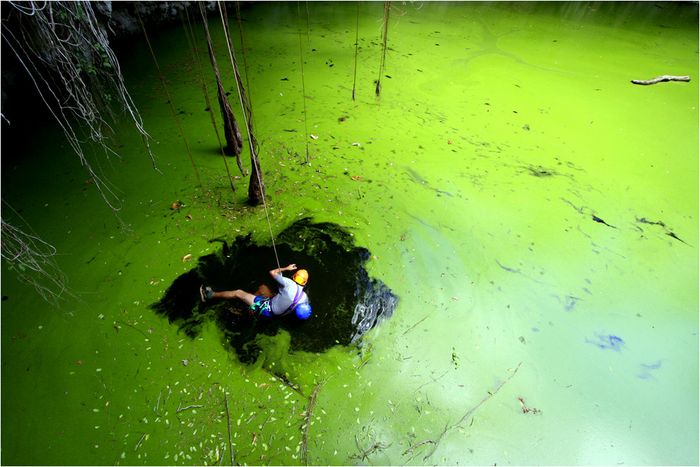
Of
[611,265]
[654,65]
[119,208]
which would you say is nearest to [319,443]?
[119,208]

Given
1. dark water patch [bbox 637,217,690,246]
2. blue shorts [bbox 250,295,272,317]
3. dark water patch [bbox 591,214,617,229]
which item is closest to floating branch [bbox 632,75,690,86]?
dark water patch [bbox 637,217,690,246]

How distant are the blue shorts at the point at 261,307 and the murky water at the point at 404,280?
0.12 m

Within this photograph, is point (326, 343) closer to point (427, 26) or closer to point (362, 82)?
point (362, 82)

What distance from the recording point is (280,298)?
59.6 inches

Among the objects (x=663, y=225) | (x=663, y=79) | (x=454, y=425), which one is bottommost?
(x=454, y=425)

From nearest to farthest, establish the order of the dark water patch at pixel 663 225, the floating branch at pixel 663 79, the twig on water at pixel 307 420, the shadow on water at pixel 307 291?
the twig on water at pixel 307 420 < the shadow on water at pixel 307 291 < the dark water patch at pixel 663 225 < the floating branch at pixel 663 79

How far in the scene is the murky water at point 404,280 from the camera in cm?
126

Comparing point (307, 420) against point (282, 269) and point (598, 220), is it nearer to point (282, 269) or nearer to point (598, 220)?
point (282, 269)

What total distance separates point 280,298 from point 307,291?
19 cm

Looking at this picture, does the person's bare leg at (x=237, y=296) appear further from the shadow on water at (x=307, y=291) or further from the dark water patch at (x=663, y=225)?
the dark water patch at (x=663, y=225)

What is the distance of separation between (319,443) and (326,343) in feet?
1.27

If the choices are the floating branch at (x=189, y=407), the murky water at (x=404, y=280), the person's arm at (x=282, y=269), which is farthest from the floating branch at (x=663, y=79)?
the floating branch at (x=189, y=407)

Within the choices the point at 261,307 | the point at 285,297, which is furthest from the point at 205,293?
the point at 285,297

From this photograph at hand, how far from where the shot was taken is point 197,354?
1.39 metres
